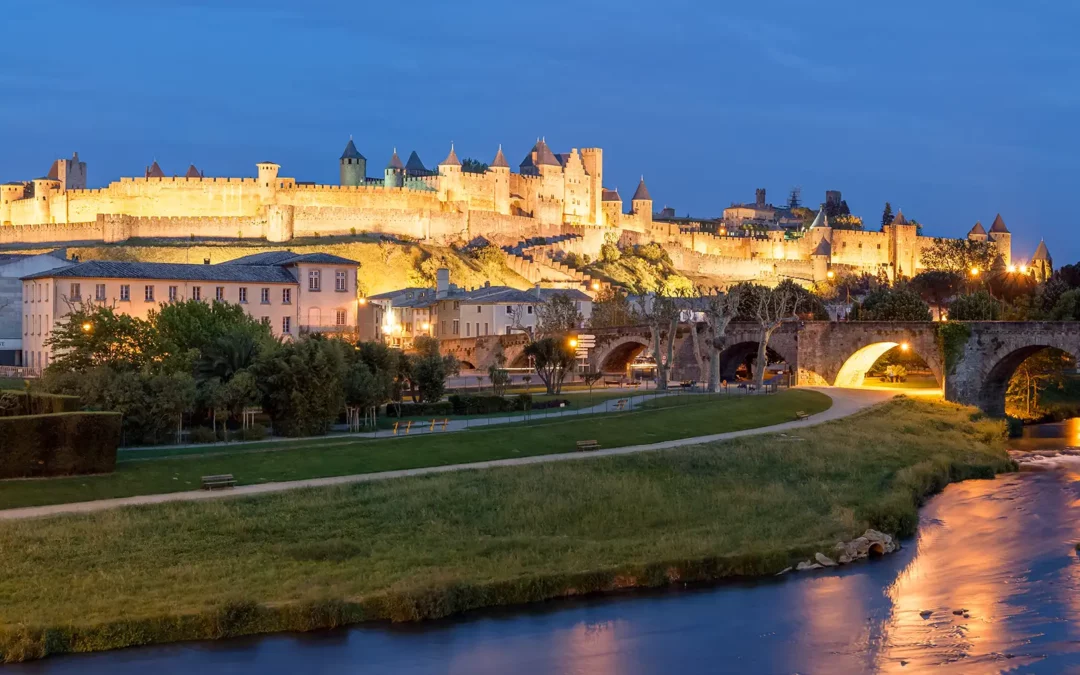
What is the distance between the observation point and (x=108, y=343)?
127 ft

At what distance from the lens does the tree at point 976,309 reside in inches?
2655

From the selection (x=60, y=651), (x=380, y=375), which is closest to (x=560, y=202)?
(x=380, y=375)

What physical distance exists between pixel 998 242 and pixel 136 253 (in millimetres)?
96839

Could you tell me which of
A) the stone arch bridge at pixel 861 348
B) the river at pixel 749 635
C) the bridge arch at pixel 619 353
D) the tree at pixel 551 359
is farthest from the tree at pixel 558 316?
the river at pixel 749 635

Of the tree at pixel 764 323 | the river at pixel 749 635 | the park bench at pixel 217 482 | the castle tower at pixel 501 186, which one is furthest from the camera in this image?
the castle tower at pixel 501 186

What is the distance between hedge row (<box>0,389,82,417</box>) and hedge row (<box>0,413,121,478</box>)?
4.53 meters

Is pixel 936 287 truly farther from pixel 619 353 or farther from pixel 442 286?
pixel 619 353

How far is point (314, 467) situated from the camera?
27328 millimetres

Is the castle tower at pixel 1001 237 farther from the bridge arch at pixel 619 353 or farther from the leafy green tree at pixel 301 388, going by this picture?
the leafy green tree at pixel 301 388

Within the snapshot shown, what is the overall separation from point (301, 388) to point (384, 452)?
17.8ft

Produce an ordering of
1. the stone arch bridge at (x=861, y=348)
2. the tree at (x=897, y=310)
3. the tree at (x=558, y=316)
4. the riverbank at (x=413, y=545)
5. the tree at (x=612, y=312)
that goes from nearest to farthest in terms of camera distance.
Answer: the riverbank at (x=413, y=545), the stone arch bridge at (x=861, y=348), the tree at (x=558, y=316), the tree at (x=897, y=310), the tree at (x=612, y=312)

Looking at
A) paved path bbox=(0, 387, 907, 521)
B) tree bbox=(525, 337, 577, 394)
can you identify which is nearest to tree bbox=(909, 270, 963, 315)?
tree bbox=(525, 337, 577, 394)

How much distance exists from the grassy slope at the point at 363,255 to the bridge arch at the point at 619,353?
34.4 meters

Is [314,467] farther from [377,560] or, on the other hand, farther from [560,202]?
[560,202]
